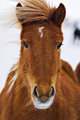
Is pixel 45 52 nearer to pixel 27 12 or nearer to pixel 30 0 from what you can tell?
pixel 27 12

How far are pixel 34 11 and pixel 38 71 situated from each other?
497mm

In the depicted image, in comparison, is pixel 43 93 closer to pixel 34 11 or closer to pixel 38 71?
pixel 38 71

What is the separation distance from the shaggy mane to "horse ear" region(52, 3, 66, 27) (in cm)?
4

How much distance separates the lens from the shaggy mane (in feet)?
5.37

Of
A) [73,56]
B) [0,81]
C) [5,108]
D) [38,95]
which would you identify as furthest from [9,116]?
[73,56]

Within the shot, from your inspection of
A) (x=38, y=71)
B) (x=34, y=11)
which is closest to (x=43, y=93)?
(x=38, y=71)

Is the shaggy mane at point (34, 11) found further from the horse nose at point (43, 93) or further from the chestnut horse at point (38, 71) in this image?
the horse nose at point (43, 93)

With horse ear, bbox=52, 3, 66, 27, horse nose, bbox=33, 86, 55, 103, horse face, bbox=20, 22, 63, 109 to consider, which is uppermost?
horse ear, bbox=52, 3, 66, 27

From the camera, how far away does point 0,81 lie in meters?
4.21

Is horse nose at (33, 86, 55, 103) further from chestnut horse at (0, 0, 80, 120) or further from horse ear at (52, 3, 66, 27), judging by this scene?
horse ear at (52, 3, 66, 27)

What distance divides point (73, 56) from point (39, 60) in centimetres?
429

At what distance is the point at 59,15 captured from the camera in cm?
170

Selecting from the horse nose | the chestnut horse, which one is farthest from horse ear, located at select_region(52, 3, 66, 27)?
the horse nose

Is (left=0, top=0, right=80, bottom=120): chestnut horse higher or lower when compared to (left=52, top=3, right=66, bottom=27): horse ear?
lower
